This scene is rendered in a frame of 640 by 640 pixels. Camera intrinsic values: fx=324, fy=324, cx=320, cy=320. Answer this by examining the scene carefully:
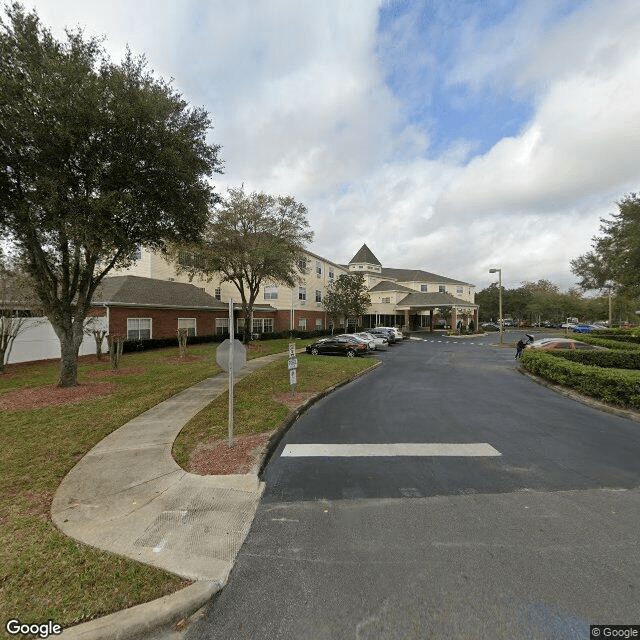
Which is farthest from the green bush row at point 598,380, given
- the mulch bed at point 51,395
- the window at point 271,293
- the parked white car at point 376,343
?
the window at point 271,293

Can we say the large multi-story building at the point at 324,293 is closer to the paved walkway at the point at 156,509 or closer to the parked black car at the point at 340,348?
the parked black car at the point at 340,348

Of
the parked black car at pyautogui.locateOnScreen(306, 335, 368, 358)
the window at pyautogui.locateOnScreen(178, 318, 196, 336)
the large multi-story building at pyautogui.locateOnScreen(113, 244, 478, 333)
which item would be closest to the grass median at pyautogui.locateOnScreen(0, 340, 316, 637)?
the parked black car at pyautogui.locateOnScreen(306, 335, 368, 358)

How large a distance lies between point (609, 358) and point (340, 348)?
14.0 m

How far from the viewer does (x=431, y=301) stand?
49625mm

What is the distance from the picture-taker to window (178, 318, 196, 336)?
1019 inches

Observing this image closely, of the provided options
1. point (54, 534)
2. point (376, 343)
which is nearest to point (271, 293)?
point (376, 343)

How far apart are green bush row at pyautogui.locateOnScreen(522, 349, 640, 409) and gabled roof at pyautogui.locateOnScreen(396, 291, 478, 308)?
115ft

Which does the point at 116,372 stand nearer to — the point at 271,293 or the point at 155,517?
the point at 155,517

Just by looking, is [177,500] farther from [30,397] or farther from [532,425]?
[30,397]

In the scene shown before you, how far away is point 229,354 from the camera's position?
5.88 metres

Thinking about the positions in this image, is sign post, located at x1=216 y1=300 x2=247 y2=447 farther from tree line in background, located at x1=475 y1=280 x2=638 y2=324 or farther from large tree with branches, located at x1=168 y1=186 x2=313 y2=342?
tree line in background, located at x1=475 y1=280 x2=638 y2=324

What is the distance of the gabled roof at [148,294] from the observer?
21.8m

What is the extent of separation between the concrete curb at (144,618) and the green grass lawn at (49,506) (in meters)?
0.10

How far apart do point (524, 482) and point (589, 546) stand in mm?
1494
